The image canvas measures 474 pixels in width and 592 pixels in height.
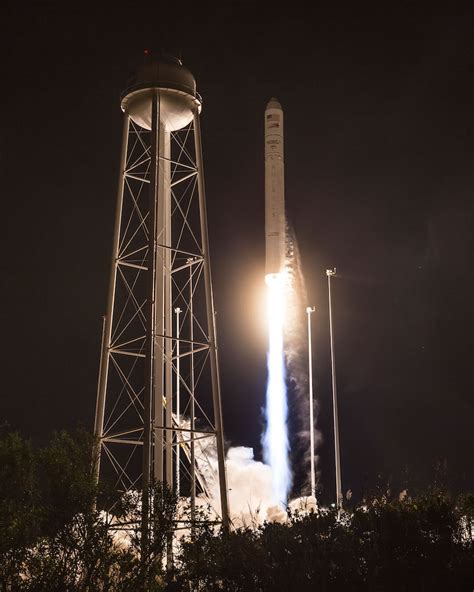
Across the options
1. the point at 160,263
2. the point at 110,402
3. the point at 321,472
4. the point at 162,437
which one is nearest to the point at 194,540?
the point at 162,437

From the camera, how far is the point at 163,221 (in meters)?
31.2

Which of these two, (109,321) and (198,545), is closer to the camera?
(198,545)

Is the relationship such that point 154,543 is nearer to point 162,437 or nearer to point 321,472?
point 162,437

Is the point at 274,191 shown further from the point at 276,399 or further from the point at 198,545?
the point at 198,545

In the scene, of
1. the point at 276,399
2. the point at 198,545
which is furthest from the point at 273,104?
the point at 198,545

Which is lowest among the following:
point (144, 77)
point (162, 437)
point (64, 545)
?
point (64, 545)

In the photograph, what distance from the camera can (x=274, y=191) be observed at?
4197 centimetres

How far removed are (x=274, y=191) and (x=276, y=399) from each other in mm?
8866

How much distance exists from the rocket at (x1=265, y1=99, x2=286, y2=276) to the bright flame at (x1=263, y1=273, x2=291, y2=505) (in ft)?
2.72

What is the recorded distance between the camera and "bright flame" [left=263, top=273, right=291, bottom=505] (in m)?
41.0

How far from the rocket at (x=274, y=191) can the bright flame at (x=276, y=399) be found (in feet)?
2.72

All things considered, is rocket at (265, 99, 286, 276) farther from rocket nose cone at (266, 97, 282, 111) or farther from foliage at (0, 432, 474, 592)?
foliage at (0, 432, 474, 592)

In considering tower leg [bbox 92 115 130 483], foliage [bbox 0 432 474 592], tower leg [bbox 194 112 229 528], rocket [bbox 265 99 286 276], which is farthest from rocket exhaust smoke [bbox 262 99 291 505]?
foliage [bbox 0 432 474 592]

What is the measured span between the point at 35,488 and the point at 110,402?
2300 cm
